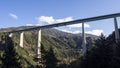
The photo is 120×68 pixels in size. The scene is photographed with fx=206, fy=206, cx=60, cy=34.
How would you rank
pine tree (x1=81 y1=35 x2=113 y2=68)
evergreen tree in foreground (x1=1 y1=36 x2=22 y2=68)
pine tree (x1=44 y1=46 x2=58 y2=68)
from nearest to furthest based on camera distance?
pine tree (x1=81 y1=35 x2=113 y2=68), evergreen tree in foreground (x1=1 y1=36 x2=22 y2=68), pine tree (x1=44 y1=46 x2=58 y2=68)

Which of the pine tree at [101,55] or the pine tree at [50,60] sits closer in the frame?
the pine tree at [101,55]

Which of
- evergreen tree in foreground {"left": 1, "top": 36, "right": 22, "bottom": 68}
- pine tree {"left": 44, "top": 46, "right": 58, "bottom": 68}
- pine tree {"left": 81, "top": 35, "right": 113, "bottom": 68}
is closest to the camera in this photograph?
pine tree {"left": 81, "top": 35, "right": 113, "bottom": 68}

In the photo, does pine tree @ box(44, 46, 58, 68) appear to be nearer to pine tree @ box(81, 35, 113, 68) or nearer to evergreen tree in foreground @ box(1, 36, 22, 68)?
evergreen tree in foreground @ box(1, 36, 22, 68)

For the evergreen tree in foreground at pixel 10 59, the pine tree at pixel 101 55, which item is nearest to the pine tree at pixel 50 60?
the evergreen tree in foreground at pixel 10 59

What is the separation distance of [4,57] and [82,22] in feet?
185

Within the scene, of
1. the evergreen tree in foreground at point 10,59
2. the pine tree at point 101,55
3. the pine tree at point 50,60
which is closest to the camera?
the pine tree at point 101,55

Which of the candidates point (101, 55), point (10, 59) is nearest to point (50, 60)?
point (10, 59)

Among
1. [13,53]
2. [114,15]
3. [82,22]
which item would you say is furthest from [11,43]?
[82,22]

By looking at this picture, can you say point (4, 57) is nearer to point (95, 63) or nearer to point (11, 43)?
point (11, 43)

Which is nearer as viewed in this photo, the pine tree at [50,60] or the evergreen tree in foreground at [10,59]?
the evergreen tree in foreground at [10,59]

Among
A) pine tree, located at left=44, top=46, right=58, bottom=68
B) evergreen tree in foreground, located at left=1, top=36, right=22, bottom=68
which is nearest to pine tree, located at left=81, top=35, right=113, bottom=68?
pine tree, located at left=44, top=46, right=58, bottom=68

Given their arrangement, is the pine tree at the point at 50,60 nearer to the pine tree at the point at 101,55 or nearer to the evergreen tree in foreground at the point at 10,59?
the evergreen tree in foreground at the point at 10,59

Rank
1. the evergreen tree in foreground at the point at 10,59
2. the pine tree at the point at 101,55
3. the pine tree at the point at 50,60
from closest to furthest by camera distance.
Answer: the pine tree at the point at 101,55 → the evergreen tree in foreground at the point at 10,59 → the pine tree at the point at 50,60

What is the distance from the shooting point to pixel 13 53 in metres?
32.8
